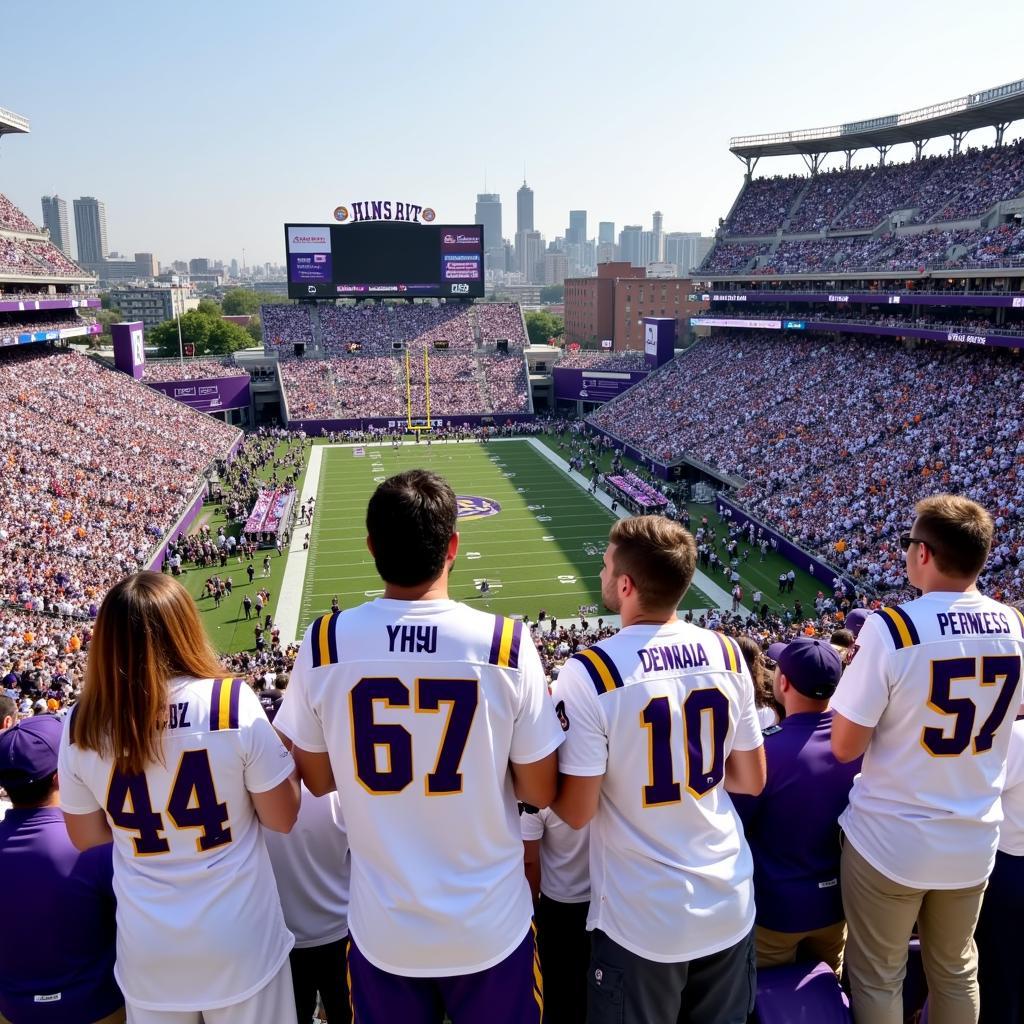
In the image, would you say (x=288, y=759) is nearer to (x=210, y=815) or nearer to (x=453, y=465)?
(x=210, y=815)

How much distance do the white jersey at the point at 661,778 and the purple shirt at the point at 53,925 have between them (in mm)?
1641

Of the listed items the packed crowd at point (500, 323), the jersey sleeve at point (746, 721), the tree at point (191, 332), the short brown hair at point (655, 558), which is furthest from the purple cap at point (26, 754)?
the tree at point (191, 332)

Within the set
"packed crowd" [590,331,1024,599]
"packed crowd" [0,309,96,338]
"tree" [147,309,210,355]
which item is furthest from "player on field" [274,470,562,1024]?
"tree" [147,309,210,355]

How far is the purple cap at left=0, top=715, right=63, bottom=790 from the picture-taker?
279 cm

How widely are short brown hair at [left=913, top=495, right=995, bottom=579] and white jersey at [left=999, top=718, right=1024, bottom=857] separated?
2.52 ft

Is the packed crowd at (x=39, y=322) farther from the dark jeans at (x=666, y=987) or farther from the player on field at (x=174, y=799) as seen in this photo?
the dark jeans at (x=666, y=987)

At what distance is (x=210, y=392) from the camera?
48.2 metres

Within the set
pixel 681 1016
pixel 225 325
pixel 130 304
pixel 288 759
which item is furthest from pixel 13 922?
pixel 130 304

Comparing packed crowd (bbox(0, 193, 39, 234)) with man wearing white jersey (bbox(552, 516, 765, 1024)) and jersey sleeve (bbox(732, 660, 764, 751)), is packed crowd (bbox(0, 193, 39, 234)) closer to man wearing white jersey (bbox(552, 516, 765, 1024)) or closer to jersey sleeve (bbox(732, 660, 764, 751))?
man wearing white jersey (bbox(552, 516, 765, 1024))

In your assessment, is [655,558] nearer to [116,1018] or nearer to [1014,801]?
[1014,801]

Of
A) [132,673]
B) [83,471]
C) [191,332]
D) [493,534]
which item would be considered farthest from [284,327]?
[132,673]

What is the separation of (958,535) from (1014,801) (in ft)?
3.94

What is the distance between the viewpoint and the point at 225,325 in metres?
77.6

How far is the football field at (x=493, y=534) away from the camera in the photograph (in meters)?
23.7
